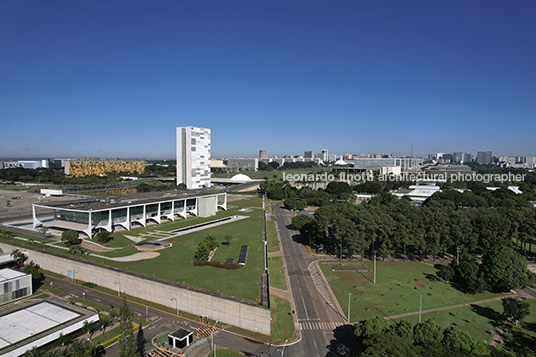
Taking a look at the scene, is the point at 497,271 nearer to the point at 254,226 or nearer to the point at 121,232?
the point at 254,226

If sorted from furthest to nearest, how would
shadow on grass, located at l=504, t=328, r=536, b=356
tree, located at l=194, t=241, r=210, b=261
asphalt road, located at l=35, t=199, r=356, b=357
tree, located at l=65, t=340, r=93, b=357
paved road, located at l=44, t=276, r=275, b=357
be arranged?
tree, located at l=194, t=241, r=210, b=261, shadow on grass, located at l=504, t=328, r=536, b=356, asphalt road, located at l=35, t=199, r=356, b=357, paved road, located at l=44, t=276, r=275, b=357, tree, located at l=65, t=340, r=93, b=357

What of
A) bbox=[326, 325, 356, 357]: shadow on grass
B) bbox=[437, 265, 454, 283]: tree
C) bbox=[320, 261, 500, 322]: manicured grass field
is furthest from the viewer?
bbox=[437, 265, 454, 283]: tree

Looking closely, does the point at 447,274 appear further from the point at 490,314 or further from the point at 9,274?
the point at 9,274

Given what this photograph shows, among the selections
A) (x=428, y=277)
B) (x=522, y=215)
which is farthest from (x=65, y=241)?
(x=522, y=215)

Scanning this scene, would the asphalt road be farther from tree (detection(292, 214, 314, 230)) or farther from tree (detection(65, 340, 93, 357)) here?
tree (detection(292, 214, 314, 230))

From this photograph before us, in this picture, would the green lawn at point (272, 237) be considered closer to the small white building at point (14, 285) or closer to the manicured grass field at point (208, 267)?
the manicured grass field at point (208, 267)

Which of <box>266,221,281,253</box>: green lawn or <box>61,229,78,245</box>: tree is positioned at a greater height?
<box>61,229,78,245</box>: tree

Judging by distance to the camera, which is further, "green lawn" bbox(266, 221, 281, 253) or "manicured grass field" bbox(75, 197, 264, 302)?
"green lawn" bbox(266, 221, 281, 253)

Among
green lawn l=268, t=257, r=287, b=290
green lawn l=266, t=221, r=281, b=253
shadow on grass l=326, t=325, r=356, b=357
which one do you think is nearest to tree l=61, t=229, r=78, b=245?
green lawn l=268, t=257, r=287, b=290
